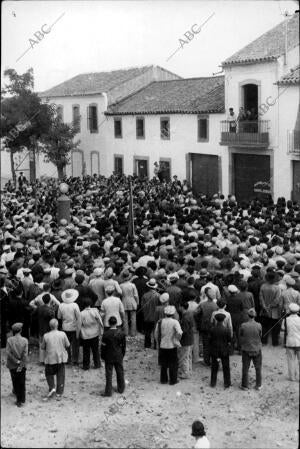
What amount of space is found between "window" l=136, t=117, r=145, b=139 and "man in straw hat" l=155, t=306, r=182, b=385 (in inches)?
945

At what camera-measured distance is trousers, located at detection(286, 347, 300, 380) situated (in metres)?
10.6

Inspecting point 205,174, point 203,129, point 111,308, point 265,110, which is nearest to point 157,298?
point 111,308

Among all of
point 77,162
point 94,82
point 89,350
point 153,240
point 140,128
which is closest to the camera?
point 89,350

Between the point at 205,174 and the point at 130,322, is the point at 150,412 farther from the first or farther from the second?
the point at 205,174

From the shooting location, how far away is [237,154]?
28.2m

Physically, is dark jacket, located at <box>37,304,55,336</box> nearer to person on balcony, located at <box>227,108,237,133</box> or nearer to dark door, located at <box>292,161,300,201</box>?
dark door, located at <box>292,161,300,201</box>

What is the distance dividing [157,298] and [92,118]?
26.8 m

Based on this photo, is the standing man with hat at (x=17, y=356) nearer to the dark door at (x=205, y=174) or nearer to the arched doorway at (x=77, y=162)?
the dark door at (x=205, y=174)

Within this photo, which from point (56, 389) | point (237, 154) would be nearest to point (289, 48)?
point (237, 154)

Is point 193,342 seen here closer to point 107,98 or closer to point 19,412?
point 19,412

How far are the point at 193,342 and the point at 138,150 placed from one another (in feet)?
77.7

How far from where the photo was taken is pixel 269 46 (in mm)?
26516

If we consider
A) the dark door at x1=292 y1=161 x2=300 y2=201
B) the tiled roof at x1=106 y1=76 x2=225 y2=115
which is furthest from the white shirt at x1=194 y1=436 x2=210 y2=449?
the tiled roof at x1=106 y1=76 x2=225 y2=115

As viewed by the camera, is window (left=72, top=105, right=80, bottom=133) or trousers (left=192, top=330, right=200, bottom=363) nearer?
trousers (left=192, top=330, right=200, bottom=363)
